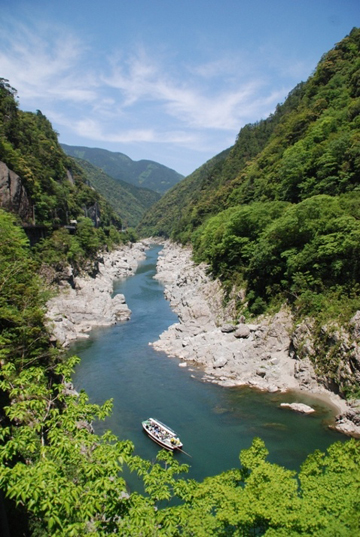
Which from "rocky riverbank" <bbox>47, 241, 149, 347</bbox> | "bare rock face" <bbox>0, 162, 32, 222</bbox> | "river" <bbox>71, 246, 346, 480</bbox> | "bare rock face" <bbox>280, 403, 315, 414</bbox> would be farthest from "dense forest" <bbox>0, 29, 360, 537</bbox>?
"bare rock face" <bbox>280, 403, 315, 414</bbox>

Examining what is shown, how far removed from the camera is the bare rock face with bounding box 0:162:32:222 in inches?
1535

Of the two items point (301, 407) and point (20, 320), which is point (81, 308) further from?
point (301, 407)

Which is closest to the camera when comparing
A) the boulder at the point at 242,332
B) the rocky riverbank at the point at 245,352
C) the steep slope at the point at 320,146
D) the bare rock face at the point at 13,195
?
the rocky riverbank at the point at 245,352

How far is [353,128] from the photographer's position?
35688mm

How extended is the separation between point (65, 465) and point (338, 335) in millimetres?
18793

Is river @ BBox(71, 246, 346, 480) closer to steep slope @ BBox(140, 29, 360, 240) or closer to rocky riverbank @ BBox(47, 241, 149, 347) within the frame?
rocky riverbank @ BBox(47, 241, 149, 347)

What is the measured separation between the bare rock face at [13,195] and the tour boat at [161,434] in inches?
1207

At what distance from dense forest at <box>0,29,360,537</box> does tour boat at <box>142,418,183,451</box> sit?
106cm

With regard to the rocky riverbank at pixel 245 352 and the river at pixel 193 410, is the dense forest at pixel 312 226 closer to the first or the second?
the rocky riverbank at pixel 245 352

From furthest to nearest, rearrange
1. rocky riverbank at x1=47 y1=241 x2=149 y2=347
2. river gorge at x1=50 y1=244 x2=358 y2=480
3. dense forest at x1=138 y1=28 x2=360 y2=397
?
rocky riverbank at x1=47 y1=241 x2=149 y2=347 < dense forest at x1=138 y1=28 x2=360 y2=397 < river gorge at x1=50 y1=244 x2=358 y2=480

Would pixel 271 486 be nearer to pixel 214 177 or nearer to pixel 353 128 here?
pixel 353 128

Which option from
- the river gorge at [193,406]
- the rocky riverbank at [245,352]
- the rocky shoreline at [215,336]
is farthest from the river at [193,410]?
the rocky shoreline at [215,336]

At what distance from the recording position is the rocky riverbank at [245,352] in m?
22.7

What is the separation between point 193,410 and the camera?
2112 cm
